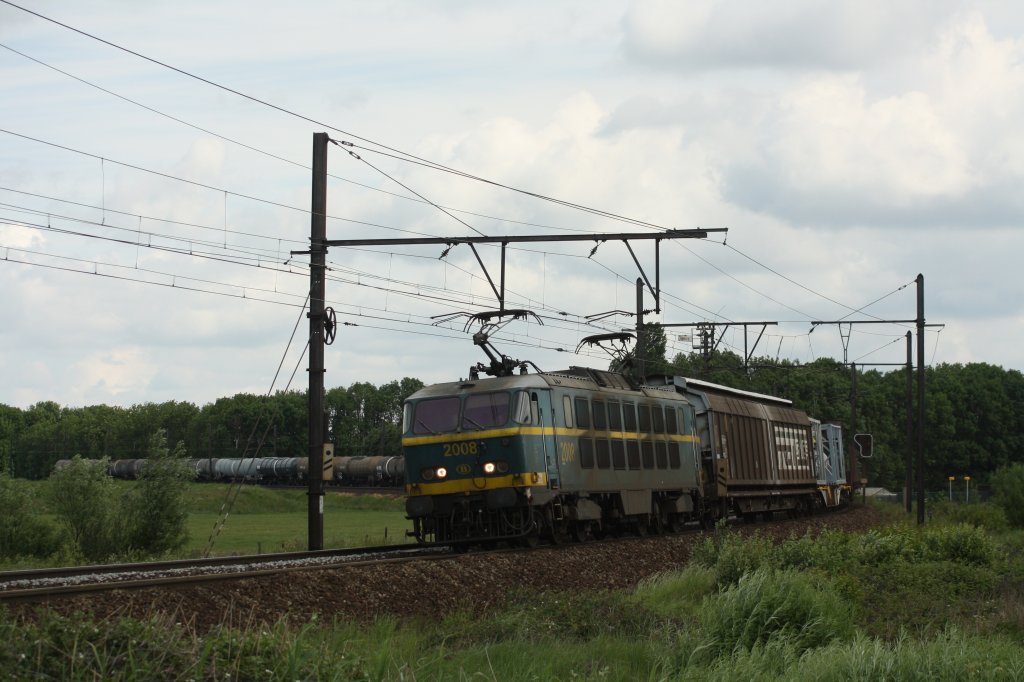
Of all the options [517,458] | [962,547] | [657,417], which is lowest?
[962,547]

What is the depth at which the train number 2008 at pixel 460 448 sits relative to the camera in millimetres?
22000

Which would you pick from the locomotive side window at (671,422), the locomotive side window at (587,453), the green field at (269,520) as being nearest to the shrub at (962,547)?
the locomotive side window at (671,422)

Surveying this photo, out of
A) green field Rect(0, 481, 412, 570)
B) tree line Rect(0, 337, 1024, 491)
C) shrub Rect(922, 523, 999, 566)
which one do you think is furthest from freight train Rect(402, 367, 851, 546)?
tree line Rect(0, 337, 1024, 491)

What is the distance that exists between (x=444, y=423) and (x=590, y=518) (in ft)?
12.0

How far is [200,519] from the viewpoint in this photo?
61000 mm

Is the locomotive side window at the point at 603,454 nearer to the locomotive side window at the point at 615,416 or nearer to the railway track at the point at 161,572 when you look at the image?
the locomotive side window at the point at 615,416

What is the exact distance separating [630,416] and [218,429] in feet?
353

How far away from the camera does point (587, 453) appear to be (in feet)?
77.7

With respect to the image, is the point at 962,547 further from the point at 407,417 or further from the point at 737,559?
the point at 407,417

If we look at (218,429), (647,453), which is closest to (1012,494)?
(647,453)

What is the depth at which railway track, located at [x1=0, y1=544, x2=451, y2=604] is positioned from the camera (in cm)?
1312

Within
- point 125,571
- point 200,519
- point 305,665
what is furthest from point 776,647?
point 200,519

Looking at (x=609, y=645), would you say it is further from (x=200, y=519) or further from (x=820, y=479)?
(x=200, y=519)

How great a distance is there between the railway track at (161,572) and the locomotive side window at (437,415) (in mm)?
2286
